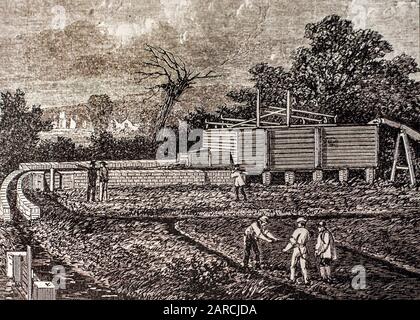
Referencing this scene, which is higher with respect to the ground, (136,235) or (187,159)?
(187,159)

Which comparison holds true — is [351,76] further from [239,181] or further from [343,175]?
[239,181]

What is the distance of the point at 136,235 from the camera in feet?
25.7

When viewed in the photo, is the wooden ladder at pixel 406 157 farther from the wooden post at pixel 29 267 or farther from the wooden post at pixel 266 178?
the wooden post at pixel 29 267

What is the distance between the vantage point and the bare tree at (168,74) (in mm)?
7828

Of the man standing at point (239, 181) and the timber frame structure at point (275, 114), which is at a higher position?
the timber frame structure at point (275, 114)

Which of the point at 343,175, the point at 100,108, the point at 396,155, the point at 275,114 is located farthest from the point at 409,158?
the point at 100,108

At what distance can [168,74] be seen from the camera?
25.8ft

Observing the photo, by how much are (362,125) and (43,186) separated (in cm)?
373

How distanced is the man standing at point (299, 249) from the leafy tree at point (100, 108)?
248 cm

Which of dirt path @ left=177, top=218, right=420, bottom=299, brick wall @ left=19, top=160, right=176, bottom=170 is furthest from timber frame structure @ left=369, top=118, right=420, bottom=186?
brick wall @ left=19, top=160, right=176, bottom=170

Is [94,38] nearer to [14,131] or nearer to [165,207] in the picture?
[14,131]

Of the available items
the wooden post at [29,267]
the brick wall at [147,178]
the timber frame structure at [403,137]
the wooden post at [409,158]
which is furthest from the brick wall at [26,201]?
the wooden post at [409,158]
